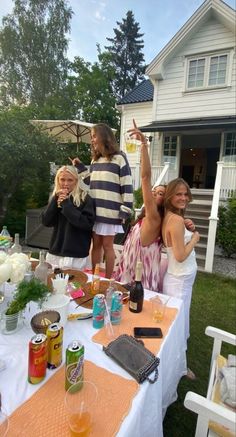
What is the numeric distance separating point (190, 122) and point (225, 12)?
3.21 m

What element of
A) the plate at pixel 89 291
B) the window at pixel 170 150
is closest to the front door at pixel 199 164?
the window at pixel 170 150

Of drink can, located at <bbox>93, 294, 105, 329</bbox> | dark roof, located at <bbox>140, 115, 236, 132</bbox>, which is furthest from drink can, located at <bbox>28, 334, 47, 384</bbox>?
dark roof, located at <bbox>140, 115, 236, 132</bbox>

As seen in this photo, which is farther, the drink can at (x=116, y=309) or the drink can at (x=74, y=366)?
the drink can at (x=116, y=309)

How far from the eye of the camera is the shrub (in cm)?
582

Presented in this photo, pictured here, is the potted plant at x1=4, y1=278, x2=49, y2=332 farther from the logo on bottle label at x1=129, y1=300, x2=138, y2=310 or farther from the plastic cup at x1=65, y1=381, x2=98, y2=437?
the logo on bottle label at x1=129, y1=300, x2=138, y2=310

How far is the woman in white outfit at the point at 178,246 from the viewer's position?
1.92 metres

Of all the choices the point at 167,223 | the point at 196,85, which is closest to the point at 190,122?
the point at 196,85

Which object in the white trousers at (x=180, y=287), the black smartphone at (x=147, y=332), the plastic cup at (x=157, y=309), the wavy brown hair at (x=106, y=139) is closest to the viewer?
the black smartphone at (x=147, y=332)

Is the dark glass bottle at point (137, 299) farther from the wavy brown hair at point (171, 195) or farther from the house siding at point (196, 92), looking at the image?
the house siding at point (196, 92)

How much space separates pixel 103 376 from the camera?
1007 millimetres

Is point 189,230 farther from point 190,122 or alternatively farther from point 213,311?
point 190,122

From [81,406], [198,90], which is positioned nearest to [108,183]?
Answer: [81,406]

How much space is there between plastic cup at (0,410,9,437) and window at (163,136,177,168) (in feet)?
29.1

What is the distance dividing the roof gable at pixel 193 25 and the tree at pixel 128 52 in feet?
54.8
